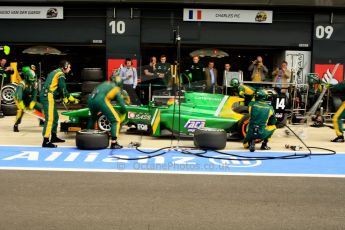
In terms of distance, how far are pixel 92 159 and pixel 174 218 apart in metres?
3.56

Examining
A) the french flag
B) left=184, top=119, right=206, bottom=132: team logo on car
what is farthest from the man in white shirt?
the french flag

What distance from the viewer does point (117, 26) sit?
1750 centimetres

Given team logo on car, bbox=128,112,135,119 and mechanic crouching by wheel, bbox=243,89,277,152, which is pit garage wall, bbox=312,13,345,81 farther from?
team logo on car, bbox=128,112,135,119

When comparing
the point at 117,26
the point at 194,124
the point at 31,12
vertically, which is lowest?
the point at 194,124

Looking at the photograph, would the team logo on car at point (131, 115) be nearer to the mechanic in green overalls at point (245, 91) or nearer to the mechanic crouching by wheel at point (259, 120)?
the mechanic in green overalls at point (245, 91)

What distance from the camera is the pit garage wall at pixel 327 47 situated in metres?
17.6

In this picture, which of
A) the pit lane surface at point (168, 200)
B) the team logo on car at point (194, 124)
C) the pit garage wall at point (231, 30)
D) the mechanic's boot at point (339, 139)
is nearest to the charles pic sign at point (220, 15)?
the pit garage wall at point (231, 30)

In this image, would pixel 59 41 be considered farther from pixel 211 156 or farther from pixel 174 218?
pixel 174 218

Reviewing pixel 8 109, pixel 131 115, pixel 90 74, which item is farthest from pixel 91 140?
pixel 8 109

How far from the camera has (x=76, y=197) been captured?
19.1ft

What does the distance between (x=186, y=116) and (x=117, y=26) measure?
843 centimetres

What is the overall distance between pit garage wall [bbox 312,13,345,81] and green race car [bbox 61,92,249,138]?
306 inches

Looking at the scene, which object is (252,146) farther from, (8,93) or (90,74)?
(8,93)

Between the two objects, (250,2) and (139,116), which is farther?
(250,2)
